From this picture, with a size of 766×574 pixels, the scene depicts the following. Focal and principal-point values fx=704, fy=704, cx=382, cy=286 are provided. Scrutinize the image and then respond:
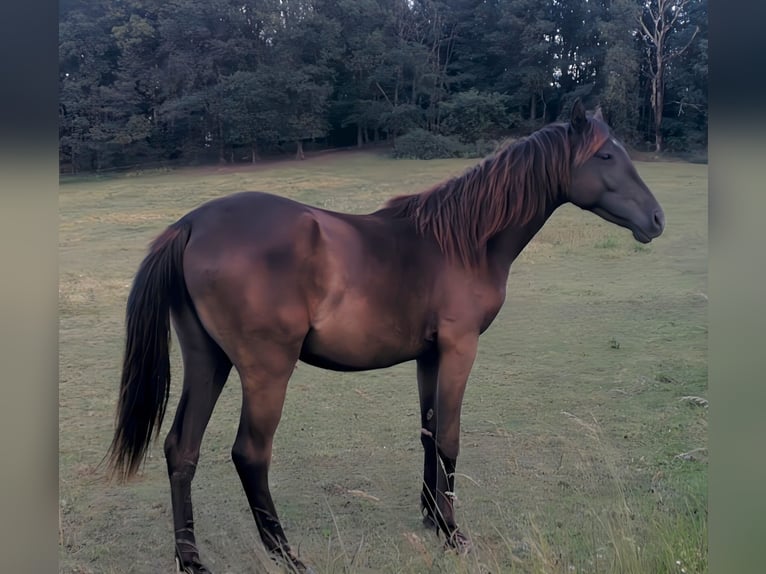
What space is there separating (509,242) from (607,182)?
536 millimetres

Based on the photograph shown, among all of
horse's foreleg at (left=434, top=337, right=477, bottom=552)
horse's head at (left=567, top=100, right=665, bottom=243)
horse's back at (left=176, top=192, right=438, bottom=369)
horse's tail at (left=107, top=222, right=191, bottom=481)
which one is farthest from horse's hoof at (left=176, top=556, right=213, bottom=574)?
horse's head at (left=567, top=100, right=665, bottom=243)

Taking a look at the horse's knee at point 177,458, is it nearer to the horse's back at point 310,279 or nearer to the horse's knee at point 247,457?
the horse's knee at point 247,457

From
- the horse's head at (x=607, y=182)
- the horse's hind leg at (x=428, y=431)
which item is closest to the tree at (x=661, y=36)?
the horse's head at (x=607, y=182)

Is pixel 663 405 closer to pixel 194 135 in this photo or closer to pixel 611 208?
pixel 611 208

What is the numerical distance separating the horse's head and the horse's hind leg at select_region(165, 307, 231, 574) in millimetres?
1808

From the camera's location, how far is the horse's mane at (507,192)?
127 inches

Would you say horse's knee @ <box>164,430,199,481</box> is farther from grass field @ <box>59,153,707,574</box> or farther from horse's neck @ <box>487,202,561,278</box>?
horse's neck @ <box>487,202,561,278</box>

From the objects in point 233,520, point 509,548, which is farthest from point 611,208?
point 233,520

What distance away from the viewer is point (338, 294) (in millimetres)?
3064

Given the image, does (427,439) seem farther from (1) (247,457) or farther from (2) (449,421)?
(1) (247,457)

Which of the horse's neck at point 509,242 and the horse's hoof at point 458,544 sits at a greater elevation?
the horse's neck at point 509,242
